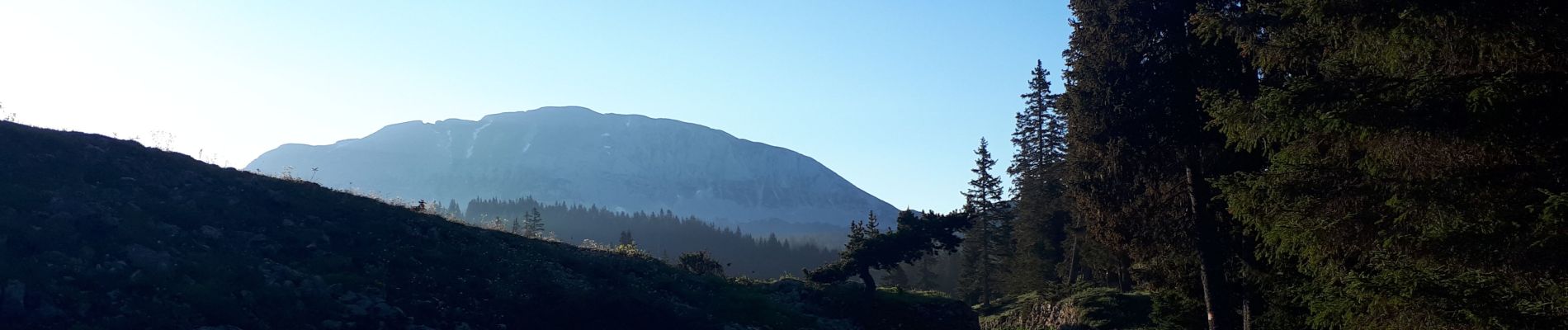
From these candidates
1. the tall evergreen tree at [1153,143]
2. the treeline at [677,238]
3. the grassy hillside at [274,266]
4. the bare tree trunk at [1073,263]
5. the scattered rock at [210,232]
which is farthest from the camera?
the treeline at [677,238]

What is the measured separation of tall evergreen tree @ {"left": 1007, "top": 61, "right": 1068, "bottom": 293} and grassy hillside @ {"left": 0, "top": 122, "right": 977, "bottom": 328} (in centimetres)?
1880

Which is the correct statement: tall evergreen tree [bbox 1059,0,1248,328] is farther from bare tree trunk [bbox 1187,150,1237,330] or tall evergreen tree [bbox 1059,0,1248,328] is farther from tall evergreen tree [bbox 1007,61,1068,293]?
tall evergreen tree [bbox 1007,61,1068,293]

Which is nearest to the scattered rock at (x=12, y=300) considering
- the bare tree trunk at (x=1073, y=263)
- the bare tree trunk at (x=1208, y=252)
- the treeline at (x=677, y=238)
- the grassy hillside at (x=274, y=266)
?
the grassy hillside at (x=274, y=266)

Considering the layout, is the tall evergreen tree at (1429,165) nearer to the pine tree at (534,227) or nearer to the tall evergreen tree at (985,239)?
the pine tree at (534,227)

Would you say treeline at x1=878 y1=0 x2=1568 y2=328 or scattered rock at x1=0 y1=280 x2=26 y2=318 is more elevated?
treeline at x1=878 y1=0 x2=1568 y2=328

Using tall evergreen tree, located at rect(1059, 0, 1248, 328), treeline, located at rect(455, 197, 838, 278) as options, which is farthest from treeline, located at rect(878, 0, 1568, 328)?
treeline, located at rect(455, 197, 838, 278)

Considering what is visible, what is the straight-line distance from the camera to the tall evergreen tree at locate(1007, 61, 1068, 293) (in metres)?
44.1

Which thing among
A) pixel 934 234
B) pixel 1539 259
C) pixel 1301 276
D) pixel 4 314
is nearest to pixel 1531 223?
pixel 1539 259

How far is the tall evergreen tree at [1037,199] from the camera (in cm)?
4409

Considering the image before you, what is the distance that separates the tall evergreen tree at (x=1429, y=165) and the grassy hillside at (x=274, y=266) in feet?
48.6

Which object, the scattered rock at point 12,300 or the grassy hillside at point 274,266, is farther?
the grassy hillside at point 274,266

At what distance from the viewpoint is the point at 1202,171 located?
16531 millimetres

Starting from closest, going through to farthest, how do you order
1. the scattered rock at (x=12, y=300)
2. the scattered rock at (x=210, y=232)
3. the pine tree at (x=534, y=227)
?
the scattered rock at (x=12, y=300) → the scattered rock at (x=210, y=232) → the pine tree at (x=534, y=227)

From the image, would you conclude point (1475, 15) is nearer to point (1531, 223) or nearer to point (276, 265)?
point (1531, 223)
